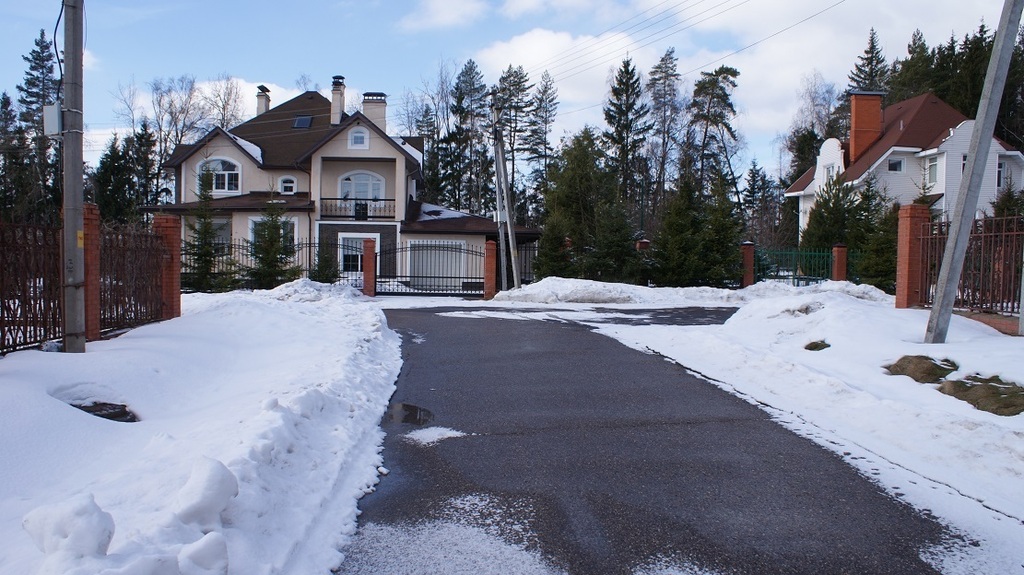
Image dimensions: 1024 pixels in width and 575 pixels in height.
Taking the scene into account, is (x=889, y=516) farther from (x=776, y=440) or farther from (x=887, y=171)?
(x=887, y=171)

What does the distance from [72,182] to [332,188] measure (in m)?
29.1

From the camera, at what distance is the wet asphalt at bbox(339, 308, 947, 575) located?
4.17 metres

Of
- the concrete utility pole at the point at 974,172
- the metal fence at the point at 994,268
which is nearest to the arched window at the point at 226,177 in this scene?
the metal fence at the point at 994,268

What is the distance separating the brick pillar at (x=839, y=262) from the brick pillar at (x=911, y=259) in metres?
17.7

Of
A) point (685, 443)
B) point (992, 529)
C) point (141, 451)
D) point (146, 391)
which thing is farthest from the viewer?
point (146, 391)

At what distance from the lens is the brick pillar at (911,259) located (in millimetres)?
12945

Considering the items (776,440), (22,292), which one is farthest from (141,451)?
(776,440)

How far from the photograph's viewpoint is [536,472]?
5.61 meters

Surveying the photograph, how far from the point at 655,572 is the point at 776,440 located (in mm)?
3140

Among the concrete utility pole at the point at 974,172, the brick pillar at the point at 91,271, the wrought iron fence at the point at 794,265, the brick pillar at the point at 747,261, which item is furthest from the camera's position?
the wrought iron fence at the point at 794,265

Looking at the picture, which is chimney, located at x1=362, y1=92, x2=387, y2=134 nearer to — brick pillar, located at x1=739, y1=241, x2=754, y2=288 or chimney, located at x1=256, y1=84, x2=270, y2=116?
chimney, located at x1=256, y1=84, x2=270, y2=116

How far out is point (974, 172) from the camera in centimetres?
922

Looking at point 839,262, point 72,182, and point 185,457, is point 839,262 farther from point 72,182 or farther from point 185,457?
point 185,457

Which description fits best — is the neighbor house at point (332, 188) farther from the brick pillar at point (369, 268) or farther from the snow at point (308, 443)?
the snow at point (308, 443)
